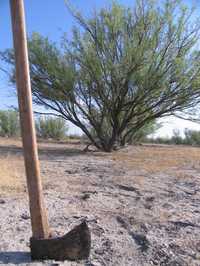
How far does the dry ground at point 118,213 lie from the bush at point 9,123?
1438 cm

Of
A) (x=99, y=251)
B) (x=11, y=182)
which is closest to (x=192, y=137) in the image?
(x=11, y=182)

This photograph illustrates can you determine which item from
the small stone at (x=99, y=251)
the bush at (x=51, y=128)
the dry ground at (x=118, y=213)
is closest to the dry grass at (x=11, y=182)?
the dry ground at (x=118, y=213)

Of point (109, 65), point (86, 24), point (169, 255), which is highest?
point (86, 24)

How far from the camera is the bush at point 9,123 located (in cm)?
2148

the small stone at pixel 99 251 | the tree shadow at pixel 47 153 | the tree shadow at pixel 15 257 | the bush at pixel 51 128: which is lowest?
the small stone at pixel 99 251

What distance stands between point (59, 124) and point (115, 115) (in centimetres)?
922

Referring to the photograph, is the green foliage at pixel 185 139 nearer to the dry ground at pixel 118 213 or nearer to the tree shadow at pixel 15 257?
the dry ground at pixel 118 213

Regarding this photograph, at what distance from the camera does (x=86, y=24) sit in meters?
11.8

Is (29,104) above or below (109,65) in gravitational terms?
below

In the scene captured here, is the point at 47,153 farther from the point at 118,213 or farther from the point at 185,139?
the point at 185,139

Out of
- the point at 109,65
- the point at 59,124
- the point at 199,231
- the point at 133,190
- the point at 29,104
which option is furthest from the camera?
the point at 59,124

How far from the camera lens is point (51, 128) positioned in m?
21.5

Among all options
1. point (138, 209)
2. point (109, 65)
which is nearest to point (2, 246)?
point (138, 209)

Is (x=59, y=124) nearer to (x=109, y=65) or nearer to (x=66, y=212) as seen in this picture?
(x=109, y=65)
